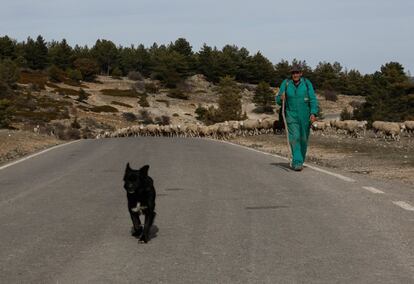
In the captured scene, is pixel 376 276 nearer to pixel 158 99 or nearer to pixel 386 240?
pixel 386 240

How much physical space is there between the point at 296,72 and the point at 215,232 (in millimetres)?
6541

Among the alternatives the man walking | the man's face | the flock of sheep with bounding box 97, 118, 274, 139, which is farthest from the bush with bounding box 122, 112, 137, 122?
the man's face

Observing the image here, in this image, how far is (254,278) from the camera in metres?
4.80

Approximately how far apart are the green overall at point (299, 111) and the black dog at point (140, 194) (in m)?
6.95

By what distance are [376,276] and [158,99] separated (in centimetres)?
9629

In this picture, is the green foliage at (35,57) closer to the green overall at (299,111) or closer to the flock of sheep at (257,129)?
the flock of sheep at (257,129)

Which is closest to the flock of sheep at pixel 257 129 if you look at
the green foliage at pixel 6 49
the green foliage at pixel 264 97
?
the green foliage at pixel 264 97

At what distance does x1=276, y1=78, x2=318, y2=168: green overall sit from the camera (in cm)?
1270

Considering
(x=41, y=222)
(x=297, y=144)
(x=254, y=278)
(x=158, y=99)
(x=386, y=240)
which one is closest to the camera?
(x=254, y=278)

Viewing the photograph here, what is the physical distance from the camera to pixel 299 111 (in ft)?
41.7

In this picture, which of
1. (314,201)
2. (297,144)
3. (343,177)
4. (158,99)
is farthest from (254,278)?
(158,99)

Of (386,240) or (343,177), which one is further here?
(343,177)

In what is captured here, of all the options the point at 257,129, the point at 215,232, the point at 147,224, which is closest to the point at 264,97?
the point at 257,129

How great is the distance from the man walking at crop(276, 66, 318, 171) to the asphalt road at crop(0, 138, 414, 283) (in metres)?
1.03
